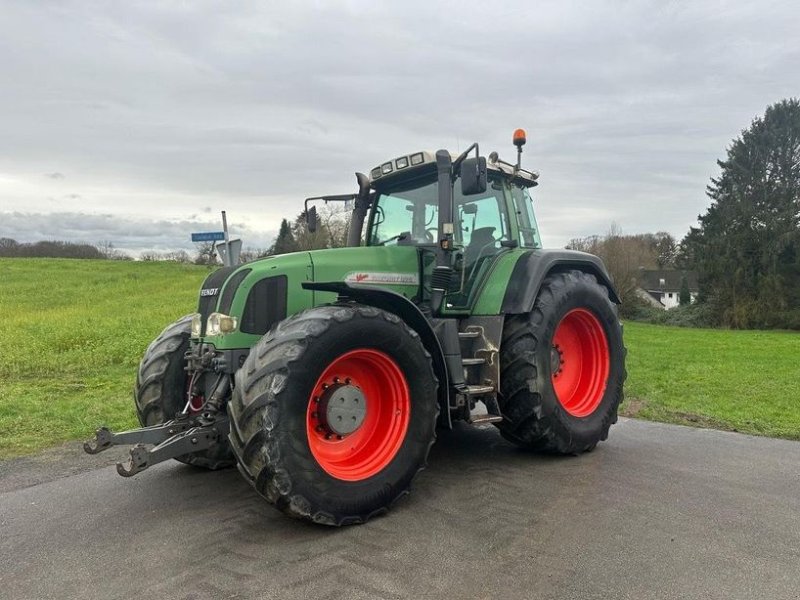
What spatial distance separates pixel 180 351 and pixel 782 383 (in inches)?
374

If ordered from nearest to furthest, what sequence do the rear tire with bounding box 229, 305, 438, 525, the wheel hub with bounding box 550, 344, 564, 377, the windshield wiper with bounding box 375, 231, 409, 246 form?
the rear tire with bounding box 229, 305, 438, 525 → the windshield wiper with bounding box 375, 231, 409, 246 → the wheel hub with bounding box 550, 344, 564, 377

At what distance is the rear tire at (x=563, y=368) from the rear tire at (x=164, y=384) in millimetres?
2268

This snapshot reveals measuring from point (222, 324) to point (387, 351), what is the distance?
1089 millimetres

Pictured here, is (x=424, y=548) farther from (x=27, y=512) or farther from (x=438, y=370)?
(x=27, y=512)

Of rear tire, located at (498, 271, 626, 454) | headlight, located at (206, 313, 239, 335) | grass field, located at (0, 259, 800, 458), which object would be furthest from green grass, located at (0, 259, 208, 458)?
rear tire, located at (498, 271, 626, 454)

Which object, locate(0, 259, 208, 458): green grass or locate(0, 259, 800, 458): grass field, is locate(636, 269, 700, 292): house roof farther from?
locate(0, 259, 208, 458): green grass

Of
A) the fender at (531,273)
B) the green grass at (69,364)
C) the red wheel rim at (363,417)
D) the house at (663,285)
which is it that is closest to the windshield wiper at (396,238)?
the fender at (531,273)

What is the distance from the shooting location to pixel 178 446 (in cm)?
347

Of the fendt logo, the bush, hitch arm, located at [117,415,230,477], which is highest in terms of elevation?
the fendt logo

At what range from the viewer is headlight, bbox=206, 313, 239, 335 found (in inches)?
155

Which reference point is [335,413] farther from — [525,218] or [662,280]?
[662,280]

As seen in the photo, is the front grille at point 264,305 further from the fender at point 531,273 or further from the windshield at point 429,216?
the fender at point 531,273

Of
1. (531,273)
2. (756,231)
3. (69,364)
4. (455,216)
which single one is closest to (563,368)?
(531,273)

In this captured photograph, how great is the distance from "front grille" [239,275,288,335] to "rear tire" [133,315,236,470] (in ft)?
2.66
